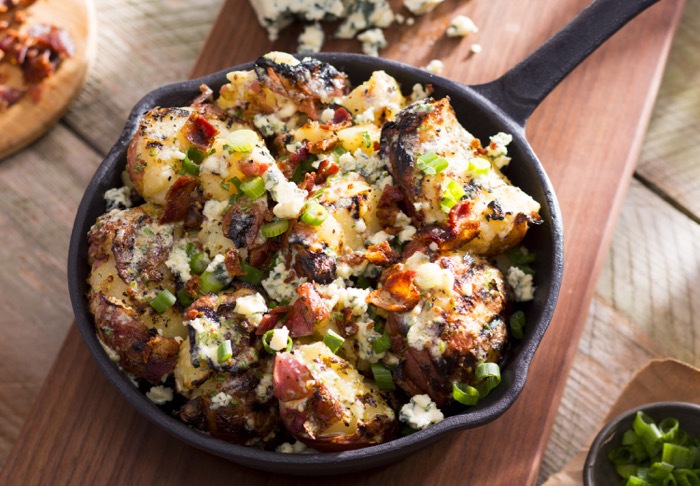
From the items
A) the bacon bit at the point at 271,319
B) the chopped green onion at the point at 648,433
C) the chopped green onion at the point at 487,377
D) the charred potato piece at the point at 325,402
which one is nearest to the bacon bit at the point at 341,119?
the bacon bit at the point at 271,319

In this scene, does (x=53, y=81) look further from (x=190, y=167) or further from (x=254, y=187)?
(x=254, y=187)

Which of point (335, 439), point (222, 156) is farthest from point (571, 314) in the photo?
point (222, 156)

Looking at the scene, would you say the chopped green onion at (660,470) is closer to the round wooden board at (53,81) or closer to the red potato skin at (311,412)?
the red potato skin at (311,412)

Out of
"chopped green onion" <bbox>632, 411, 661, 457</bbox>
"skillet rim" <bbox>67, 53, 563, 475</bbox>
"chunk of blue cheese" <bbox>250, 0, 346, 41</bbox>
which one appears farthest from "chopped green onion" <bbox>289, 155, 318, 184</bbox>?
"chopped green onion" <bbox>632, 411, 661, 457</bbox>

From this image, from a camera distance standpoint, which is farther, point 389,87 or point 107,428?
point 107,428

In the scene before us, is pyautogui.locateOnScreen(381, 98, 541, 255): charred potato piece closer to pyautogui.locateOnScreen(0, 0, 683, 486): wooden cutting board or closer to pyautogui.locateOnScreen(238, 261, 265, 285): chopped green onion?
pyautogui.locateOnScreen(238, 261, 265, 285): chopped green onion

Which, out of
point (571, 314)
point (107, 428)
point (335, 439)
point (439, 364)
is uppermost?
point (439, 364)

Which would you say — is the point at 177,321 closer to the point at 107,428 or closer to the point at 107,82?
the point at 107,428

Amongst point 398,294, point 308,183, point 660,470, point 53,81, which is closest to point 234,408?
point 398,294
